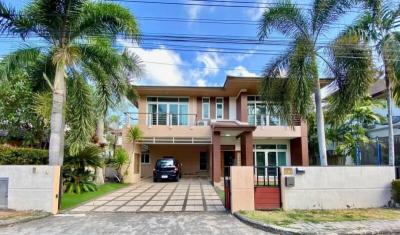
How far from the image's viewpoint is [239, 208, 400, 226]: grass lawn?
29.2ft

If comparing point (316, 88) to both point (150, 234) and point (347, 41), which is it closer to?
point (347, 41)

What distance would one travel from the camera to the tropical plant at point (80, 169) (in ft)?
50.6

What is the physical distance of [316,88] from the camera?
12484 mm

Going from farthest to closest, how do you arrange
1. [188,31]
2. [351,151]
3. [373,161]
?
1. [351,151]
2. [373,161]
3. [188,31]

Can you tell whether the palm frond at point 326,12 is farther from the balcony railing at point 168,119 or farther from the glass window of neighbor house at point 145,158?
the glass window of neighbor house at point 145,158

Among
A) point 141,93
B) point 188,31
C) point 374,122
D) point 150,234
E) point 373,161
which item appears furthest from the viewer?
point 141,93

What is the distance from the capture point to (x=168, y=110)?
87.7 feet

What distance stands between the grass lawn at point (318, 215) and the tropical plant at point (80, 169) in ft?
28.6

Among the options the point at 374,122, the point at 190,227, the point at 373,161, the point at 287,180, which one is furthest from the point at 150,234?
the point at 374,122

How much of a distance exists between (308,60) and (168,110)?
16.0m

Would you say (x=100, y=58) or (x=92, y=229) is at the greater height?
(x=100, y=58)

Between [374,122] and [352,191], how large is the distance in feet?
50.1

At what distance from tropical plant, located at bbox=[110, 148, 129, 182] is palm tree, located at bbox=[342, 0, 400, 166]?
14.9 metres

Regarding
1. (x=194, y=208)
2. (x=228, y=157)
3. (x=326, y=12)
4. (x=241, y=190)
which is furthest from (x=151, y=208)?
(x=228, y=157)
